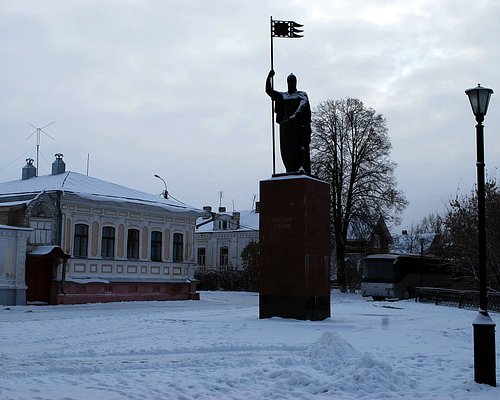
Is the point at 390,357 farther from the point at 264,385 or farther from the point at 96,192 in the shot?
the point at 96,192

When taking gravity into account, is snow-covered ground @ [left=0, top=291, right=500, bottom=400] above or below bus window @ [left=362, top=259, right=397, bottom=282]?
below

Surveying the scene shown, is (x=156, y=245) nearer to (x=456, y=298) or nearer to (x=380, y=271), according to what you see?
(x=380, y=271)

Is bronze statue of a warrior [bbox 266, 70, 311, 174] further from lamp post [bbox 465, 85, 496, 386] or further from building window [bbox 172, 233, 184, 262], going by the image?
building window [bbox 172, 233, 184, 262]

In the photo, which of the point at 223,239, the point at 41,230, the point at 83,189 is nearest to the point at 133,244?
the point at 83,189

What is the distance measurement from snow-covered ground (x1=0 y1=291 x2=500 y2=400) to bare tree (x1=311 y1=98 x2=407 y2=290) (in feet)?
99.2

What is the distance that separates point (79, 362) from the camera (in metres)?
10.9

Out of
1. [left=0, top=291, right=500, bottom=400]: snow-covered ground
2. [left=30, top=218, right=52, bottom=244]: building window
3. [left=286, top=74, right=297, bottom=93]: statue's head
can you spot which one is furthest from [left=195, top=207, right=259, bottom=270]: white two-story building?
[left=0, top=291, right=500, bottom=400]: snow-covered ground

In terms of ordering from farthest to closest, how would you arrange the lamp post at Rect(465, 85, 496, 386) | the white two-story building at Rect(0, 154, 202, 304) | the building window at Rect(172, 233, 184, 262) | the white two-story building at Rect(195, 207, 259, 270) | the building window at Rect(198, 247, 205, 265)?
1. the building window at Rect(198, 247, 205, 265)
2. the white two-story building at Rect(195, 207, 259, 270)
3. the building window at Rect(172, 233, 184, 262)
4. the white two-story building at Rect(0, 154, 202, 304)
5. the lamp post at Rect(465, 85, 496, 386)

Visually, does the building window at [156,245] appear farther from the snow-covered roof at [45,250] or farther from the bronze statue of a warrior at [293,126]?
the bronze statue of a warrior at [293,126]

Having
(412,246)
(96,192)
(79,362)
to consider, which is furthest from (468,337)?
(412,246)

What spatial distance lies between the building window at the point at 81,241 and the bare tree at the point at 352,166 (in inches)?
704

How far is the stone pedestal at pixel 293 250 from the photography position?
57.4 feet

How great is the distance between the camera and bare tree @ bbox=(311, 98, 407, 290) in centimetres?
4728

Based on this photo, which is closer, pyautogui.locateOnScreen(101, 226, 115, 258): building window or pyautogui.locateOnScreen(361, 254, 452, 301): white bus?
pyautogui.locateOnScreen(101, 226, 115, 258): building window
